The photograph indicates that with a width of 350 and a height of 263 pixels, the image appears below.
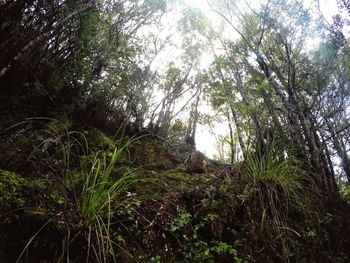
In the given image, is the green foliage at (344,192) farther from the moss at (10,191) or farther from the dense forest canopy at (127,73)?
the moss at (10,191)

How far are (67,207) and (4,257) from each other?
1.90ft

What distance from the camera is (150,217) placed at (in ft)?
9.31

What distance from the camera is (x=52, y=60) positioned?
16.3ft

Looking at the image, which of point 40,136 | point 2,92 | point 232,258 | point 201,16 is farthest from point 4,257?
point 201,16

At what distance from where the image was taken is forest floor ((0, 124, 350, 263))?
2.07m

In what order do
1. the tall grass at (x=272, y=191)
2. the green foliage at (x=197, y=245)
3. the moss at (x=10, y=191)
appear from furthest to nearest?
the tall grass at (x=272, y=191) → the green foliage at (x=197, y=245) → the moss at (x=10, y=191)

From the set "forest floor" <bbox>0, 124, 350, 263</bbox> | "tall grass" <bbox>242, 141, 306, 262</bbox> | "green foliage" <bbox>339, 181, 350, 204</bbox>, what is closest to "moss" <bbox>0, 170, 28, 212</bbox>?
"forest floor" <bbox>0, 124, 350, 263</bbox>

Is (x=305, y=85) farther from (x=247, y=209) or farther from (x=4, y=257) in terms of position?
(x=4, y=257)

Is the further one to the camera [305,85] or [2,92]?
[305,85]

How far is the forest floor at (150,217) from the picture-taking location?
2.07 metres

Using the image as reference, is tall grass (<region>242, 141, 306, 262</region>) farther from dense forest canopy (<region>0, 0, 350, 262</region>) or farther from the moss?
the moss

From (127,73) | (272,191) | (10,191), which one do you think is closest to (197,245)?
(272,191)

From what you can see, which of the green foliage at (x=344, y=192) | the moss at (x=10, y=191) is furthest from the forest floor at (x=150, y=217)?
the green foliage at (x=344, y=192)

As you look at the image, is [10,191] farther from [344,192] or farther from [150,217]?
[344,192]
